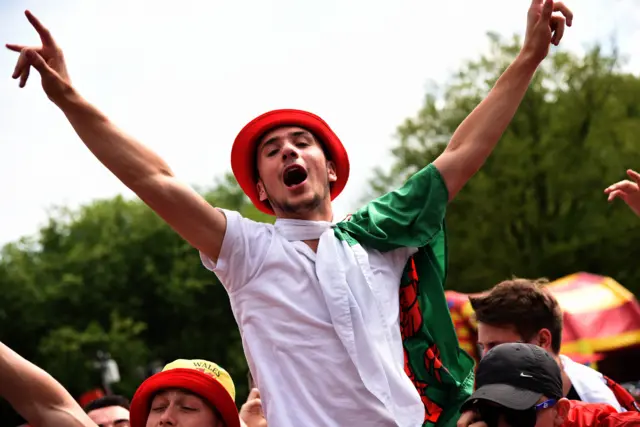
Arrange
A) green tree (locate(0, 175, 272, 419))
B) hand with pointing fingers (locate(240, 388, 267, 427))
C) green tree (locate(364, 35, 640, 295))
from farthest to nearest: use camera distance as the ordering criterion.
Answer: green tree (locate(0, 175, 272, 419))
green tree (locate(364, 35, 640, 295))
hand with pointing fingers (locate(240, 388, 267, 427))

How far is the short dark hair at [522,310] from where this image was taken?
173 inches

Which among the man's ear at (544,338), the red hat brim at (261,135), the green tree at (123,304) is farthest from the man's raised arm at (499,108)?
the green tree at (123,304)

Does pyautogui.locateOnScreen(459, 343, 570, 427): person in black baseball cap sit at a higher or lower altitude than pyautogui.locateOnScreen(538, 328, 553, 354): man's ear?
lower

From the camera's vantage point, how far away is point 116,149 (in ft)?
9.52

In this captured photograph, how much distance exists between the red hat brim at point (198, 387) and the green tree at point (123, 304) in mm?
26103

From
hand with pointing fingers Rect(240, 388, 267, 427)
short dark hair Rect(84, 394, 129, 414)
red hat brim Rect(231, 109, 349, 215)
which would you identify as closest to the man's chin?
red hat brim Rect(231, 109, 349, 215)

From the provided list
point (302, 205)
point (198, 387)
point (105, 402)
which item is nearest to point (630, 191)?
point (302, 205)

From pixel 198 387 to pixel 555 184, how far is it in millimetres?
19432

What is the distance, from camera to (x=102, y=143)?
2.90 m

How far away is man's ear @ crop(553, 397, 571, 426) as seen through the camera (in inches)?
121

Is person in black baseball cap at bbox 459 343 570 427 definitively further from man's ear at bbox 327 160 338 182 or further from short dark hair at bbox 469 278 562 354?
short dark hair at bbox 469 278 562 354

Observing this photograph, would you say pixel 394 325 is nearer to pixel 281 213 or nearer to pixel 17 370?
pixel 281 213

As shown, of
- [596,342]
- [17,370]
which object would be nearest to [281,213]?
[17,370]

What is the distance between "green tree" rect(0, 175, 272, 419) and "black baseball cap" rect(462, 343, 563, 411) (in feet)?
87.7
